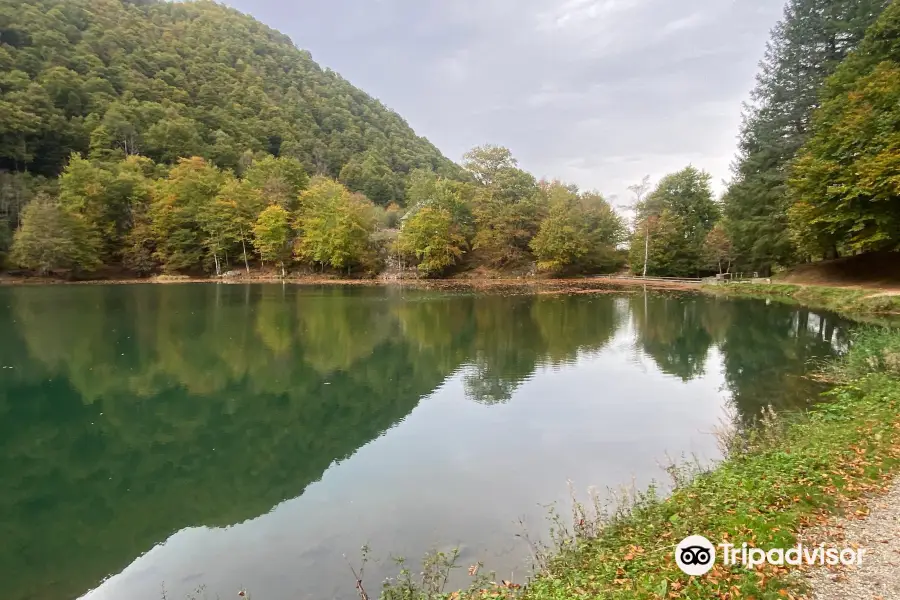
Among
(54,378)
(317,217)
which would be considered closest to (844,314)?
(54,378)

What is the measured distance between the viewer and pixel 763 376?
1496cm

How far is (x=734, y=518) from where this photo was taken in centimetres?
502

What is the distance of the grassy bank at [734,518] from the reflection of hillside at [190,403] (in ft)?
16.2

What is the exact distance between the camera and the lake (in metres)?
6.72

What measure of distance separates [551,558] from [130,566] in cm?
557

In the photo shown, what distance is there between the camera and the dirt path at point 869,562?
12.2ft

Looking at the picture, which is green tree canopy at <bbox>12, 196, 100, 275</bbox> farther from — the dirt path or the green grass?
the dirt path

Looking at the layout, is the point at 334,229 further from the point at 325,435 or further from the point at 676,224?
the point at 325,435

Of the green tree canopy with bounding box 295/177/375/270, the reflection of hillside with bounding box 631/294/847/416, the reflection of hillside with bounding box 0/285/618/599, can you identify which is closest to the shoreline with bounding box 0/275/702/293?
the green tree canopy with bounding box 295/177/375/270

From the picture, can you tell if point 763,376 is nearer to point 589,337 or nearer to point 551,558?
point 589,337

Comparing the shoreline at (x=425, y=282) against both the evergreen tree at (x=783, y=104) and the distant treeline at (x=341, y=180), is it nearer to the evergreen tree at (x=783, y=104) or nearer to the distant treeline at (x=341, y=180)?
the distant treeline at (x=341, y=180)

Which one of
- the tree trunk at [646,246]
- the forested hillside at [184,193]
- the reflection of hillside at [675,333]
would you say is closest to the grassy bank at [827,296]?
the reflection of hillside at [675,333]

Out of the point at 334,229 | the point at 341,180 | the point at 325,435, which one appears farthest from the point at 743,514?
the point at 341,180

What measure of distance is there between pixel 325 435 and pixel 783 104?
42.1 metres
